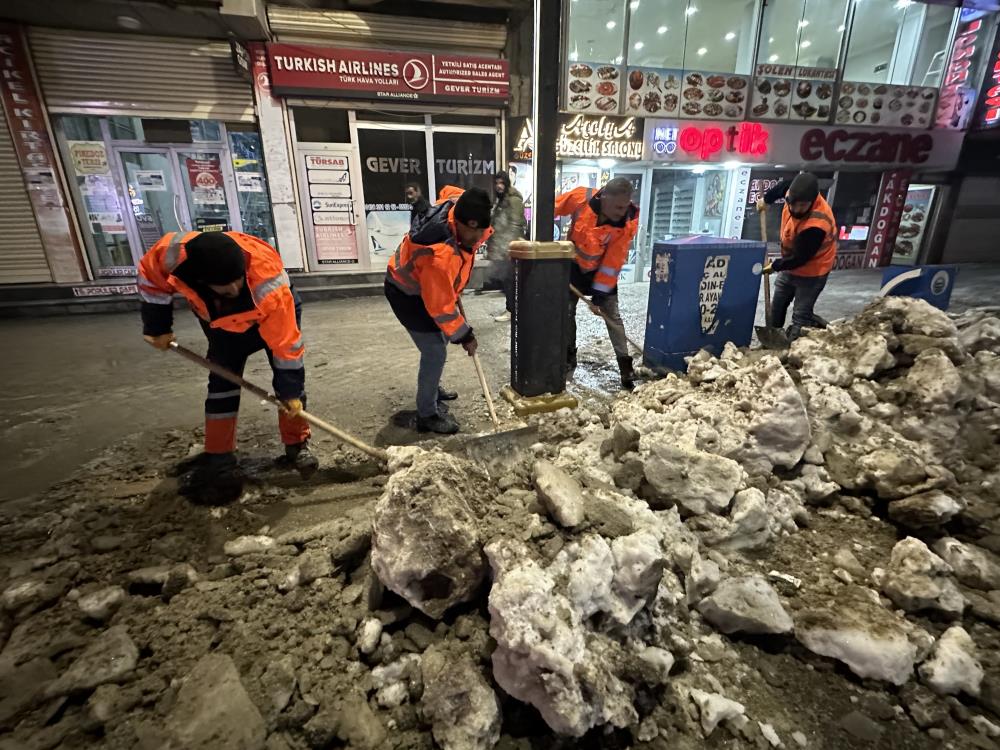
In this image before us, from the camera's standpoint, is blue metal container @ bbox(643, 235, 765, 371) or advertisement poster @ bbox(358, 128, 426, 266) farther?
advertisement poster @ bbox(358, 128, 426, 266)

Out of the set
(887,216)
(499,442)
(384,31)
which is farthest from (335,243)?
(887,216)

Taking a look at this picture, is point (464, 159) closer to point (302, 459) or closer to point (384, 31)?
point (384, 31)

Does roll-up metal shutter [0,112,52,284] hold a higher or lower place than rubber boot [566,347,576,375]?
higher

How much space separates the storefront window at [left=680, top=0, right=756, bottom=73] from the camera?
30.2ft

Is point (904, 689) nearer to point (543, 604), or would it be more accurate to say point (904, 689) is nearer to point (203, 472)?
point (543, 604)

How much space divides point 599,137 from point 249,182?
6.38 meters

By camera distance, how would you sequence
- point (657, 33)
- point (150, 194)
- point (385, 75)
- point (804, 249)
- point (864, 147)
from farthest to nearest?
point (864, 147), point (657, 33), point (150, 194), point (385, 75), point (804, 249)

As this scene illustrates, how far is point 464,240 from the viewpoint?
114 inches

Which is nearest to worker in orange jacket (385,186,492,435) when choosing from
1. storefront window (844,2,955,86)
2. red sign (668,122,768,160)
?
red sign (668,122,768,160)

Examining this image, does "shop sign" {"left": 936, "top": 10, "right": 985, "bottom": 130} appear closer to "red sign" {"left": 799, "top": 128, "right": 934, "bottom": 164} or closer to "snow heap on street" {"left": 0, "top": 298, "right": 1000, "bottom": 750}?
"red sign" {"left": 799, "top": 128, "right": 934, "bottom": 164}

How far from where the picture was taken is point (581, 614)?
4.90 feet

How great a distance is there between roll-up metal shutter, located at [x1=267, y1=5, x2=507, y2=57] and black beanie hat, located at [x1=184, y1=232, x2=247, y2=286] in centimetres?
705

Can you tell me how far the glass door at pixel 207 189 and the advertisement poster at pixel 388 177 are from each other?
Answer: 2.23 meters

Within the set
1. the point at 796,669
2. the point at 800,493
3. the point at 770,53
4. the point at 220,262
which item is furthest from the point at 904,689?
the point at 770,53
